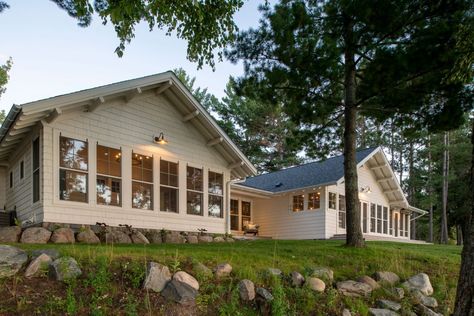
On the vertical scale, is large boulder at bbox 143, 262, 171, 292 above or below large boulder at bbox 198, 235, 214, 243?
above

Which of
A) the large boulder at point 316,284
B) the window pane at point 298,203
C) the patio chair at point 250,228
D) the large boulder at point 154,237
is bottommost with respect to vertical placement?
the patio chair at point 250,228

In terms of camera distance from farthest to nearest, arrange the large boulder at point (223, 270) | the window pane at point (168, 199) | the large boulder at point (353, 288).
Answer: the window pane at point (168, 199) → the large boulder at point (353, 288) → the large boulder at point (223, 270)

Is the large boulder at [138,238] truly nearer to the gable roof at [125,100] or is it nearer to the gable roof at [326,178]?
the gable roof at [125,100]

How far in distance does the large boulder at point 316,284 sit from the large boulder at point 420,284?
6.19 feet

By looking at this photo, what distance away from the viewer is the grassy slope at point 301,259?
6602 mm

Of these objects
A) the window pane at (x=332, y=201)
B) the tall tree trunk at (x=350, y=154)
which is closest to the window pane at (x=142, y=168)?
the tall tree trunk at (x=350, y=154)

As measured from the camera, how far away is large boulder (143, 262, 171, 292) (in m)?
5.78

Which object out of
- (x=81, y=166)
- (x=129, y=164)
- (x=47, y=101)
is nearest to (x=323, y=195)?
(x=129, y=164)

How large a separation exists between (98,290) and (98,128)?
20.8 ft

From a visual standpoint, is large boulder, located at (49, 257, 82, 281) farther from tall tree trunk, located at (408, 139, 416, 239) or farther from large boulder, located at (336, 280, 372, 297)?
tall tree trunk, located at (408, 139, 416, 239)

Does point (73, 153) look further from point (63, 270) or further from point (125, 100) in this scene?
→ point (63, 270)

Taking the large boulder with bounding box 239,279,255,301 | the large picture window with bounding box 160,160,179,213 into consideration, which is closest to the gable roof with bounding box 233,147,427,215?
the large picture window with bounding box 160,160,179,213

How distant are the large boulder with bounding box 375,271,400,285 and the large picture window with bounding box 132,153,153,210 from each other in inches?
250

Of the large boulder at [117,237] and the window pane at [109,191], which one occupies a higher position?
the window pane at [109,191]
